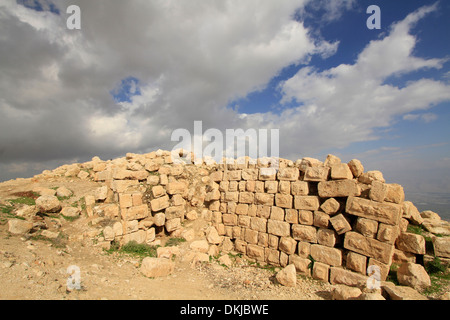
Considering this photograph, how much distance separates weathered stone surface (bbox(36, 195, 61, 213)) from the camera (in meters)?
7.69

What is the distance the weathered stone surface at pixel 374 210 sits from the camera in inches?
227

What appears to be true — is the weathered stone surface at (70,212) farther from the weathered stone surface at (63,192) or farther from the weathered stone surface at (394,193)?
the weathered stone surface at (394,193)

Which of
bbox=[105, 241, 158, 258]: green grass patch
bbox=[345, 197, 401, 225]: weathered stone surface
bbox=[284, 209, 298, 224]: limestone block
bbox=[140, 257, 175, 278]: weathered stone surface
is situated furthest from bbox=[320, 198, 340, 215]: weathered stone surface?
bbox=[105, 241, 158, 258]: green grass patch

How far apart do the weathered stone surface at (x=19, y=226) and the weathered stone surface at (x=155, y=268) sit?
3.55m

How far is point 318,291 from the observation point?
6.09 meters

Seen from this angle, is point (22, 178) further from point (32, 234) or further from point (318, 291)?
point (318, 291)

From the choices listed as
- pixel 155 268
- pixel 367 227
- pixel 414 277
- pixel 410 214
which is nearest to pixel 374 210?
pixel 367 227

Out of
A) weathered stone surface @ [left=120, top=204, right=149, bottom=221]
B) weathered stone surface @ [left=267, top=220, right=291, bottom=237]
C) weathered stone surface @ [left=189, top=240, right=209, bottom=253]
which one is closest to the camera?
weathered stone surface @ [left=267, top=220, right=291, bottom=237]

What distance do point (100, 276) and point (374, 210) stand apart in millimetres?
7247

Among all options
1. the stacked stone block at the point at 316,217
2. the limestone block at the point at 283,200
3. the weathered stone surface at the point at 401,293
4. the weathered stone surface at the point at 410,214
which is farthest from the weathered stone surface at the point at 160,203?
the weathered stone surface at the point at 410,214

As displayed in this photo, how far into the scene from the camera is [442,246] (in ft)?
18.7

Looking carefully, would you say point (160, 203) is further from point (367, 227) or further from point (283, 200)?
point (367, 227)

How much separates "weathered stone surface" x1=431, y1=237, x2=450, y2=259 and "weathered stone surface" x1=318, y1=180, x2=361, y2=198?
2.08m

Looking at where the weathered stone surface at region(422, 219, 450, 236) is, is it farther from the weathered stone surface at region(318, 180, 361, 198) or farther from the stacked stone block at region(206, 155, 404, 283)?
the weathered stone surface at region(318, 180, 361, 198)
